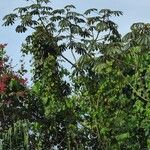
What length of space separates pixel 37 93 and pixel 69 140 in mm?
1180

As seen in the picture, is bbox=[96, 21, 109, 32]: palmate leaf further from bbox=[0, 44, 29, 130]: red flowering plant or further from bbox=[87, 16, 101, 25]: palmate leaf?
bbox=[0, 44, 29, 130]: red flowering plant

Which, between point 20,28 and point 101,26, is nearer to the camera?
point 20,28

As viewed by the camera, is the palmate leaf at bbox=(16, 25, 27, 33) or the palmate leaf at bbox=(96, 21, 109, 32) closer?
the palmate leaf at bbox=(16, 25, 27, 33)

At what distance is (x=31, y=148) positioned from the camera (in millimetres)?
12469

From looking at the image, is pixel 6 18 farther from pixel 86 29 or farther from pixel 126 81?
pixel 126 81

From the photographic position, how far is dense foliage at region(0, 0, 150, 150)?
1128 centimetres

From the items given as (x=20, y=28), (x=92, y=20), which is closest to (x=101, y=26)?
(x=92, y=20)

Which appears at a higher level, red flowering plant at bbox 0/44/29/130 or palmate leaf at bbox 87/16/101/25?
palmate leaf at bbox 87/16/101/25

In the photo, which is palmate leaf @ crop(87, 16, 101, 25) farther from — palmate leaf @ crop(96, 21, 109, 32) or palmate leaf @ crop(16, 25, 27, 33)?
palmate leaf @ crop(16, 25, 27, 33)

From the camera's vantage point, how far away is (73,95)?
1270cm

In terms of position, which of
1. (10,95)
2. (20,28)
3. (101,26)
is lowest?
(10,95)

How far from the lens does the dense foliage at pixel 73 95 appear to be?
11.3 m

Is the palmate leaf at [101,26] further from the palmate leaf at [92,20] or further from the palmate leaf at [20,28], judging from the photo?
the palmate leaf at [20,28]

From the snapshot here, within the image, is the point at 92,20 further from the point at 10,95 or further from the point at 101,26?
the point at 10,95
